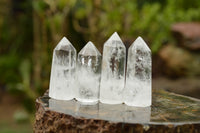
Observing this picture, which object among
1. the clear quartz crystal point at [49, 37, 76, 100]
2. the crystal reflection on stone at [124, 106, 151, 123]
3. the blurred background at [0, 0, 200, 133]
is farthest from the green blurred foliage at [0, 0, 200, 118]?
the crystal reflection on stone at [124, 106, 151, 123]

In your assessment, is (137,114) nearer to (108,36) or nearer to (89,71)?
(89,71)

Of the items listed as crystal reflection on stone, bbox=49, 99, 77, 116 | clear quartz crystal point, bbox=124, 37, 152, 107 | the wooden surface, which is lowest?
the wooden surface

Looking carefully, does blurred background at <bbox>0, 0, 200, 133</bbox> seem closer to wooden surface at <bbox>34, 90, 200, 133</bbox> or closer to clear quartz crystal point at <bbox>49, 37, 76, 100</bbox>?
clear quartz crystal point at <bbox>49, 37, 76, 100</bbox>

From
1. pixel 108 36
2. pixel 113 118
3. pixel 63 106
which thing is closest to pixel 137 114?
pixel 113 118

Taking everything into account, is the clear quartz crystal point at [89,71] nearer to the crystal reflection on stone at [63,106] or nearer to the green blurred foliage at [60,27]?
the crystal reflection on stone at [63,106]

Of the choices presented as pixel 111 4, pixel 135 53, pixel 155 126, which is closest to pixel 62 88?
pixel 135 53

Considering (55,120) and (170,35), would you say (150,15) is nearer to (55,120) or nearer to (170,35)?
(170,35)
